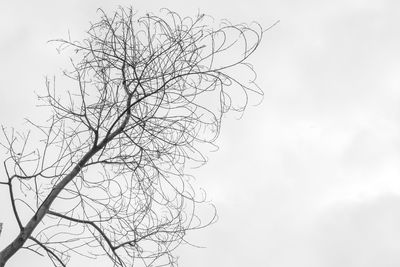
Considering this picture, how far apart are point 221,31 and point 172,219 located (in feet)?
5.18

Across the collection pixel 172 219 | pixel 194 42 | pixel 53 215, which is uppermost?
pixel 194 42

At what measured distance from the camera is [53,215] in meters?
4.92

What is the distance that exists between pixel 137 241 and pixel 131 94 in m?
1.26

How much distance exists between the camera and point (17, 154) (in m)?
4.98

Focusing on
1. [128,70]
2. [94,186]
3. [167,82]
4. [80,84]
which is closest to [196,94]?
[167,82]

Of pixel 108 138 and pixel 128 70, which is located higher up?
pixel 128 70

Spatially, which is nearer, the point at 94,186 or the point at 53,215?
the point at 53,215

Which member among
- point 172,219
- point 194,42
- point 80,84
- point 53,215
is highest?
point 194,42

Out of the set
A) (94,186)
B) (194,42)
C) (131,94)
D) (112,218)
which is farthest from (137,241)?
(194,42)

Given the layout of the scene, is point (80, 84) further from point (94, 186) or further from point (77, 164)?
point (94, 186)

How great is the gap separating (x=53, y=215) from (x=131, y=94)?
1.17 m

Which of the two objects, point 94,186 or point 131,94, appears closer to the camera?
point 131,94

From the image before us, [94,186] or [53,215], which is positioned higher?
[94,186]

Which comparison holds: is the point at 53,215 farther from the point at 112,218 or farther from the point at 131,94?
the point at 131,94
